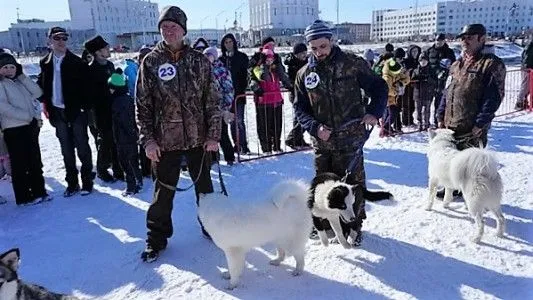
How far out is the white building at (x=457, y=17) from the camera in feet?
326

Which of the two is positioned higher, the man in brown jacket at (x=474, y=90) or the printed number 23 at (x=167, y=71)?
the printed number 23 at (x=167, y=71)

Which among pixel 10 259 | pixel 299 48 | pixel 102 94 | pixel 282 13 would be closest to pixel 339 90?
pixel 10 259

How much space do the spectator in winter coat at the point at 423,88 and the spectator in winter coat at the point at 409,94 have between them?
17 centimetres

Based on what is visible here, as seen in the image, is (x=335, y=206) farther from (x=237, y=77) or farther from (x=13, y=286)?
(x=237, y=77)

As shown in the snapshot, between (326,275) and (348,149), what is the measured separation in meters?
1.12

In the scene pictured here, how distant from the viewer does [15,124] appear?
203 inches

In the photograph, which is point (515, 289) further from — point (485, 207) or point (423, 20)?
point (423, 20)

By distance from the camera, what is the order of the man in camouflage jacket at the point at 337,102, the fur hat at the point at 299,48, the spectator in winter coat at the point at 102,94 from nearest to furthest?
the man in camouflage jacket at the point at 337,102 → the spectator in winter coat at the point at 102,94 → the fur hat at the point at 299,48

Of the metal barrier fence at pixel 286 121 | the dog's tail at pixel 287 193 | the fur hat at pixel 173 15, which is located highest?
the fur hat at pixel 173 15

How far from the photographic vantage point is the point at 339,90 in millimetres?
3619

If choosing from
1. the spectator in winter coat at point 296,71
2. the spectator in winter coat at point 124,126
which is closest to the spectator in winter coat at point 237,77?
the spectator in winter coat at point 296,71

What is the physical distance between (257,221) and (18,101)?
378 cm

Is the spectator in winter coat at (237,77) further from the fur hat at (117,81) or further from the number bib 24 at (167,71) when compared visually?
the number bib 24 at (167,71)

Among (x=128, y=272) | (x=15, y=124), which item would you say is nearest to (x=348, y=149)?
(x=128, y=272)
